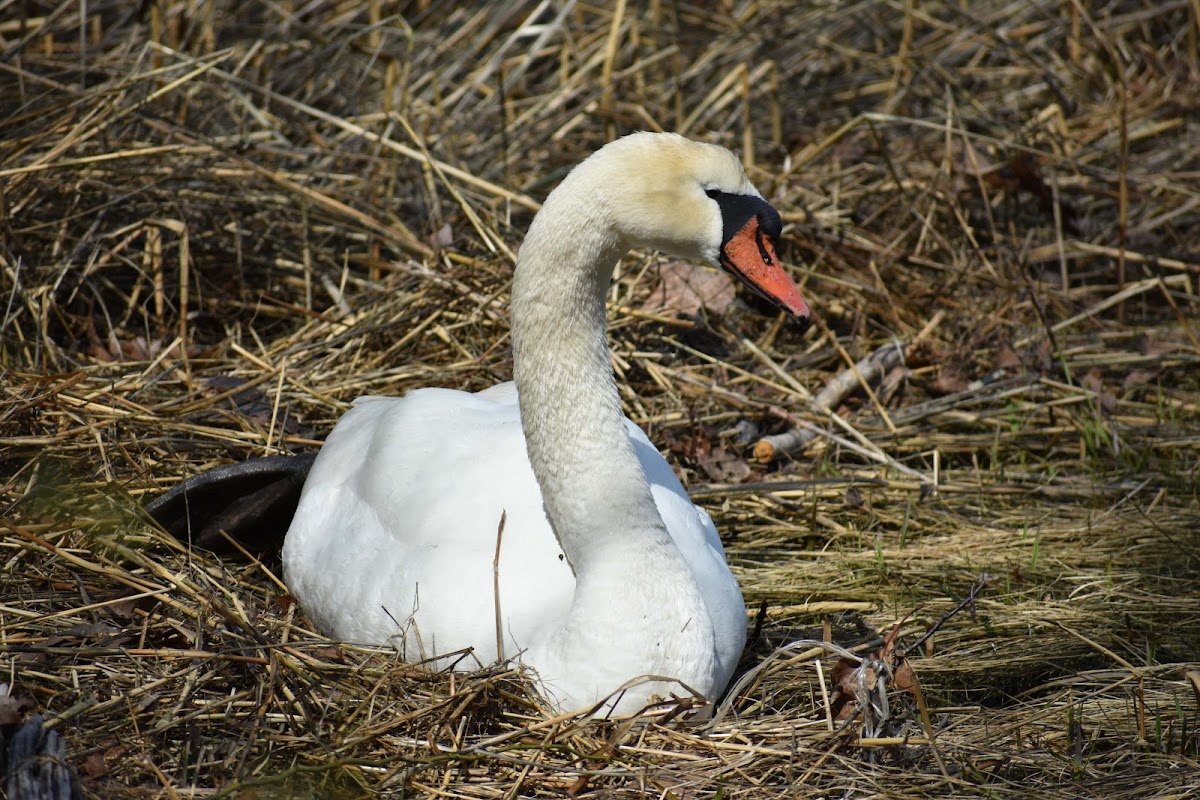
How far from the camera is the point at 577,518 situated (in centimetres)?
301

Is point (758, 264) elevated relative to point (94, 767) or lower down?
elevated

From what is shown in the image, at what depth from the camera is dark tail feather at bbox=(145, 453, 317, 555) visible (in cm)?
368

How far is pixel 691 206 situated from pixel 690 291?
2.45 meters

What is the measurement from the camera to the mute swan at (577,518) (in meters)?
2.85

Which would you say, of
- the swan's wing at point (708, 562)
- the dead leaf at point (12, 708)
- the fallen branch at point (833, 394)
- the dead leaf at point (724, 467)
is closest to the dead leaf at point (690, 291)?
the fallen branch at point (833, 394)

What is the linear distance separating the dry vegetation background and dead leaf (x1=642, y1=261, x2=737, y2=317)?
30 mm

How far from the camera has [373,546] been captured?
3.33 meters

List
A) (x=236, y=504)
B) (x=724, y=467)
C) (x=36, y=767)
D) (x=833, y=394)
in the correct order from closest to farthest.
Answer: (x=36, y=767) < (x=236, y=504) < (x=724, y=467) < (x=833, y=394)

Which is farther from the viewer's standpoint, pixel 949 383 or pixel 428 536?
pixel 949 383

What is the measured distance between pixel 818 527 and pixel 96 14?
449cm

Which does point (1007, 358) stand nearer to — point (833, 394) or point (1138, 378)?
point (1138, 378)

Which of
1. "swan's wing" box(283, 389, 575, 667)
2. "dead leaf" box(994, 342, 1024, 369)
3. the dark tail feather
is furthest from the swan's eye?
"dead leaf" box(994, 342, 1024, 369)

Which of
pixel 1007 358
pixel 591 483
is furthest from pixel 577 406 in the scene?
pixel 1007 358

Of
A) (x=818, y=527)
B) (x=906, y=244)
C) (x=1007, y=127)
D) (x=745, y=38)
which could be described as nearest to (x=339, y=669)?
(x=818, y=527)
